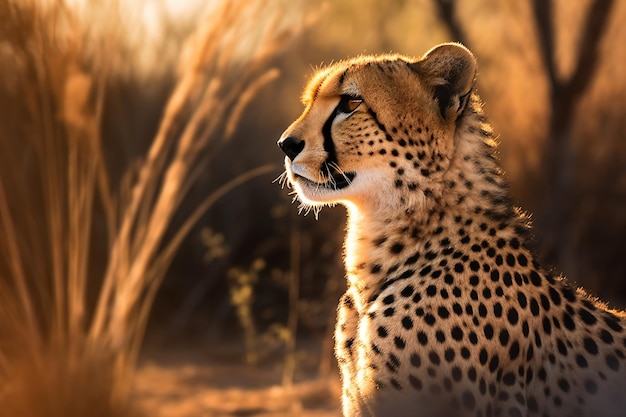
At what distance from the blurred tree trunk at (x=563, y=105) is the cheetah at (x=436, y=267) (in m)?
2.44

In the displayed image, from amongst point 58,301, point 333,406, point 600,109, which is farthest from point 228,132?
point 600,109

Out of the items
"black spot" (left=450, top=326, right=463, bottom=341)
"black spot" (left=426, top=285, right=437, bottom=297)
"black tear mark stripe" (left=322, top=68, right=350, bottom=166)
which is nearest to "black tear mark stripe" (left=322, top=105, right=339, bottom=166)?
"black tear mark stripe" (left=322, top=68, right=350, bottom=166)

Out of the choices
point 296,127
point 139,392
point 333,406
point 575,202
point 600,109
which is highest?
point 600,109

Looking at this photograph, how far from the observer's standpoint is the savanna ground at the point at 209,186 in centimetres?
256

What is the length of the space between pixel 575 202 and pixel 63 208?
276cm

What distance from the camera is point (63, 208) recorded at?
3.14 m

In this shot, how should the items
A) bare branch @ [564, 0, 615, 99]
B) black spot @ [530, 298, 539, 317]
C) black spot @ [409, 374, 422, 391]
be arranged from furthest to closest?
→ bare branch @ [564, 0, 615, 99] < black spot @ [530, 298, 539, 317] < black spot @ [409, 374, 422, 391]

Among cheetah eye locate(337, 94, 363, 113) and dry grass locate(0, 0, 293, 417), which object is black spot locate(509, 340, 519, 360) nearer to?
cheetah eye locate(337, 94, 363, 113)

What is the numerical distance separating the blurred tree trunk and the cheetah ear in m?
2.55

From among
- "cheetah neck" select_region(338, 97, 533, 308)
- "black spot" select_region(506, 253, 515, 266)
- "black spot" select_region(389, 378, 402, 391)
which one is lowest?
"black spot" select_region(389, 378, 402, 391)

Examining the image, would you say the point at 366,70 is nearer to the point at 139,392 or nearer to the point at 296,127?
the point at 296,127

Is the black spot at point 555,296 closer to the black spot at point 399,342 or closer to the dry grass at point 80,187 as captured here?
the black spot at point 399,342

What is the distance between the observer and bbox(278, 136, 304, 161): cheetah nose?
2090 mm

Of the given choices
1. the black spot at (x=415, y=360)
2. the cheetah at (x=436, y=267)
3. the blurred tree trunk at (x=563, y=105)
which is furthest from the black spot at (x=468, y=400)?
the blurred tree trunk at (x=563, y=105)
